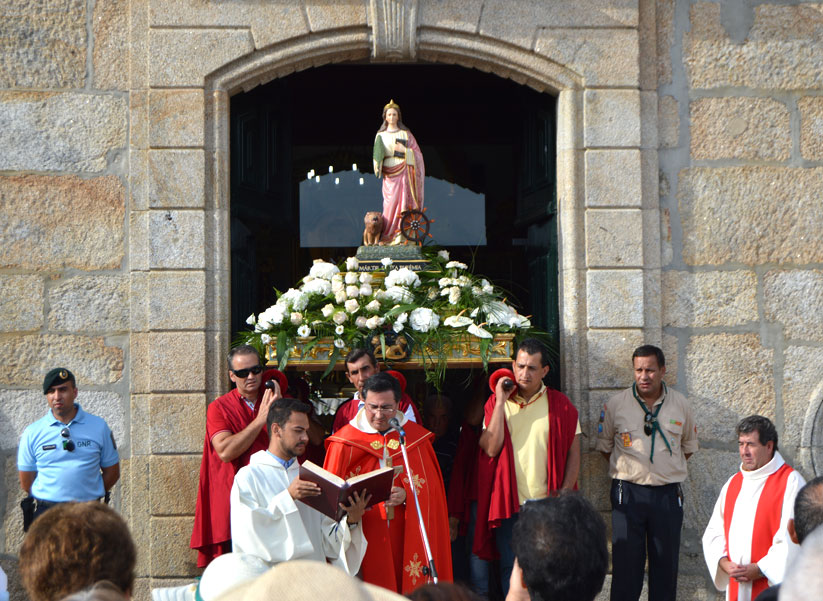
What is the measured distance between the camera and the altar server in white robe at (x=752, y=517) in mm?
5379

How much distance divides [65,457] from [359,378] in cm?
179

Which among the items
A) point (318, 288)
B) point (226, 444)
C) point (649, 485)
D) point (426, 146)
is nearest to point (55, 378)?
point (226, 444)

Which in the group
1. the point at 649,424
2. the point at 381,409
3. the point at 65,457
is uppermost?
the point at 381,409

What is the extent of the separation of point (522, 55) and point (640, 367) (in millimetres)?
2266

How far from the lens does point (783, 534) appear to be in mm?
5320

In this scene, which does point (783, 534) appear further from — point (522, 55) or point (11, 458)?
point (11, 458)

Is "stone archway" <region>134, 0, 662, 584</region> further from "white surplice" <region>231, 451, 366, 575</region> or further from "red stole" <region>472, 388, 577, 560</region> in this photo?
"white surplice" <region>231, 451, 366, 575</region>

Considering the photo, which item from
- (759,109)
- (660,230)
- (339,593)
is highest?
(759,109)

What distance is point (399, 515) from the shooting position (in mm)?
5648

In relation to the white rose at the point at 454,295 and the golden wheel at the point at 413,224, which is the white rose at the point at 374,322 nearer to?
the white rose at the point at 454,295

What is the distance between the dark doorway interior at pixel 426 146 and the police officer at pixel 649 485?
153cm

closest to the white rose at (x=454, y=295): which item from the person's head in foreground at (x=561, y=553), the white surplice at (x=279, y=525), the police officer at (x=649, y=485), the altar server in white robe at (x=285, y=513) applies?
the police officer at (x=649, y=485)

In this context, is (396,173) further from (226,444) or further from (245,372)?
(226,444)

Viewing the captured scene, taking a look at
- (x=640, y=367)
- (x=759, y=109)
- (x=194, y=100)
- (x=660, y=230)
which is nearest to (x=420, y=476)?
(x=640, y=367)
